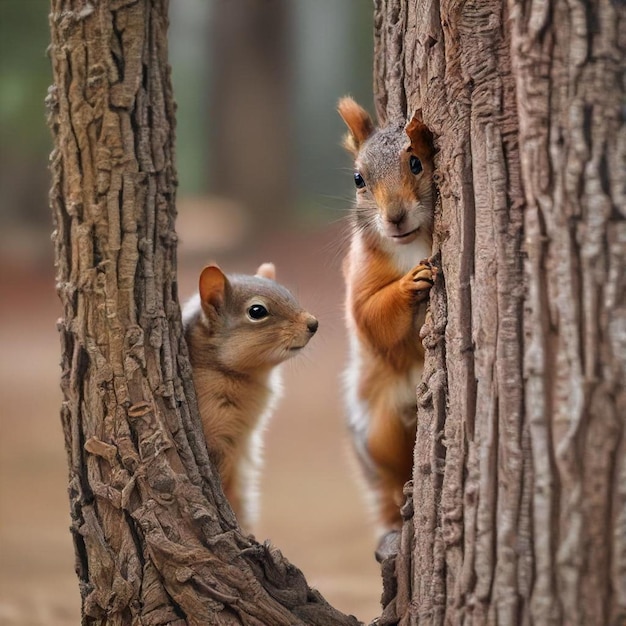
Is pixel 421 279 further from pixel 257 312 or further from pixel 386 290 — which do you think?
pixel 257 312

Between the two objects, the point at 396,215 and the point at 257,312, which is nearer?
the point at 396,215

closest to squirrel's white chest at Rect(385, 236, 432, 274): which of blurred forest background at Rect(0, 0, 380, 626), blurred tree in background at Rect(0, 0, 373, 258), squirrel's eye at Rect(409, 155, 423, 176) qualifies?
squirrel's eye at Rect(409, 155, 423, 176)

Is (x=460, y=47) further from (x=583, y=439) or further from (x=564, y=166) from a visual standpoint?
A: (x=583, y=439)

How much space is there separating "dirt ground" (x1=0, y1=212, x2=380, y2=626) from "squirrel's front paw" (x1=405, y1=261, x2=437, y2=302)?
0.59m

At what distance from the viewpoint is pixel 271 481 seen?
23.7 ft

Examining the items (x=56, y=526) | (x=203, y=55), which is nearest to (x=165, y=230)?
(x=56, y=526)

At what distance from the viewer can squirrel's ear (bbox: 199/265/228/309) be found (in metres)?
3.40

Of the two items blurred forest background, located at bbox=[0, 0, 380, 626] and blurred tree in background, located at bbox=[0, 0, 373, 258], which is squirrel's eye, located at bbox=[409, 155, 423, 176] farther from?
blurred tree in background, located at bbox=[0, 0, 373, 258]

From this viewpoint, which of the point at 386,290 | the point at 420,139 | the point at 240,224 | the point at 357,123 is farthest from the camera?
the point at 240,224

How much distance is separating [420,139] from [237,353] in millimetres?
1113

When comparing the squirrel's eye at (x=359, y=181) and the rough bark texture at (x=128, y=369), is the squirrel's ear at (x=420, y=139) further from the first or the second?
the rough bark texture at (x=128, y=369)

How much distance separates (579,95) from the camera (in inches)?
85.7

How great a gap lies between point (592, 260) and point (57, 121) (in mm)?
1661

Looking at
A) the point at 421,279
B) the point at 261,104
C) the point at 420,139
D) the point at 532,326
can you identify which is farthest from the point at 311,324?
the point at 261,104
